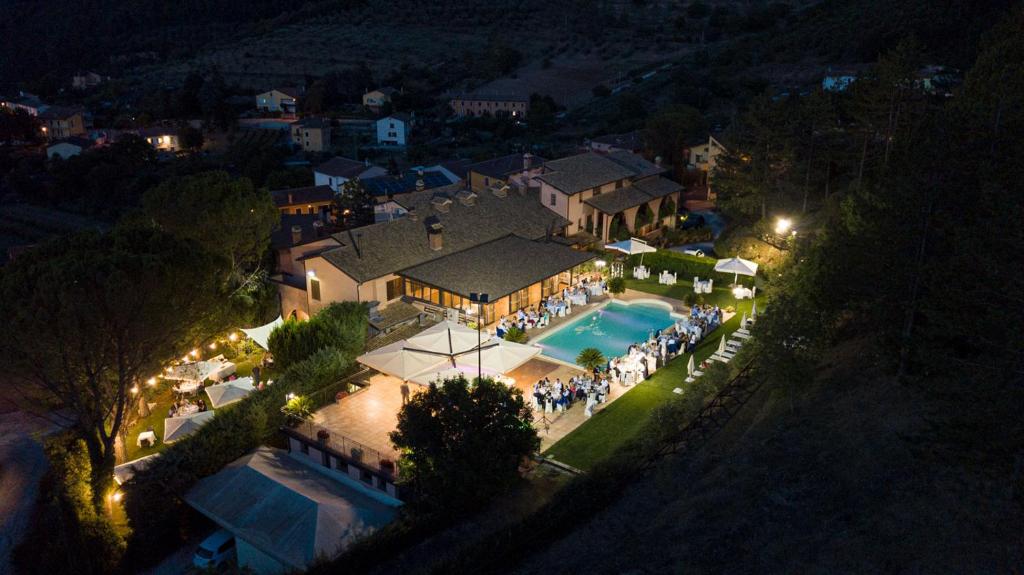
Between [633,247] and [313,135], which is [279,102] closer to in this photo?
[313,135]

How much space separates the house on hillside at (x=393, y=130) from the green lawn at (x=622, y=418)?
68.6 m

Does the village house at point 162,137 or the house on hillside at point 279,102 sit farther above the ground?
the house on hillside at point 279,102

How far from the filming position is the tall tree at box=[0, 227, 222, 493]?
60.7ft

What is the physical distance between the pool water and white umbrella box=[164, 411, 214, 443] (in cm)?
1306

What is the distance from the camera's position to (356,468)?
20.6 meters

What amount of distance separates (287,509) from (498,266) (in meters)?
15.9

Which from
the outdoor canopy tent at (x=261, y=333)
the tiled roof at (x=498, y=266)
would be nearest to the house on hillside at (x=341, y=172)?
the tiled roof at (x=498, y=266)

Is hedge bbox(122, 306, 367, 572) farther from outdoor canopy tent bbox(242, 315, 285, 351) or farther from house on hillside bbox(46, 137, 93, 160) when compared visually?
house on hillside bbox(46, 137, 93, 160)

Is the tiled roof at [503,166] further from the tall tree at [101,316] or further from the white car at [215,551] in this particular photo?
the white car at [215,551]

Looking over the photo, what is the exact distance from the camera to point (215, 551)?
62.6 feet

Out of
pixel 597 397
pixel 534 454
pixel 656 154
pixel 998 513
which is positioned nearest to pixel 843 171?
pixel 656 154

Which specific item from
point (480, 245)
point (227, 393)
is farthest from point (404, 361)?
point (480, 245)

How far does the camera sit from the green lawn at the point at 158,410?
78.2 ft

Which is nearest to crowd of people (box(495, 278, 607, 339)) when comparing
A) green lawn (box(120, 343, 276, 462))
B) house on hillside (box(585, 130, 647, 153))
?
green lawn (box(120, 343, 276, 462))
